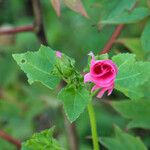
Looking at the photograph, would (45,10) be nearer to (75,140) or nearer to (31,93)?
(31,93)

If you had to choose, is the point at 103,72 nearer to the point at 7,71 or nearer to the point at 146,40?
the point at 146,40

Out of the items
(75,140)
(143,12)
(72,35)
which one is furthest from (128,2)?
(72,35)

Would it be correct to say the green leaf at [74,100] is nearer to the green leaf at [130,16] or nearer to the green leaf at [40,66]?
the green leaf at [40,66]

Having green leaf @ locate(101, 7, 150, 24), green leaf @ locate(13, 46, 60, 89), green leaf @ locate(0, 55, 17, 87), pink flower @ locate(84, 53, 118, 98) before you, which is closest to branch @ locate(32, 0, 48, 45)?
green leaf @ locate(101, 7, 150, 24)

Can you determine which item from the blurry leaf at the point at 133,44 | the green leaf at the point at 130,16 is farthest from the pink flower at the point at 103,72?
the blurry leaf at the point at 133,44

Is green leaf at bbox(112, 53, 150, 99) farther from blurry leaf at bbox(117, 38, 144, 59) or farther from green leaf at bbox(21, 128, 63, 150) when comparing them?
blurry leaf at bbox(117, 38, 144, 59)

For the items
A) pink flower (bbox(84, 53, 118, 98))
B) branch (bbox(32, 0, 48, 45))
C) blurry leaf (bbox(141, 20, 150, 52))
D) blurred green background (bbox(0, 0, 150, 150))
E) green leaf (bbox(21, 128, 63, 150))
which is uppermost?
pink flower (bbox(84, 53, 118, 98))

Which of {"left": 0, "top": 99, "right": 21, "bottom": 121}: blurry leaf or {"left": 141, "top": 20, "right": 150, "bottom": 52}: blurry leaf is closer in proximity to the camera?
{"left": 141, "top": 20, "right": 150, "bottom": 52}: blurry leaf
